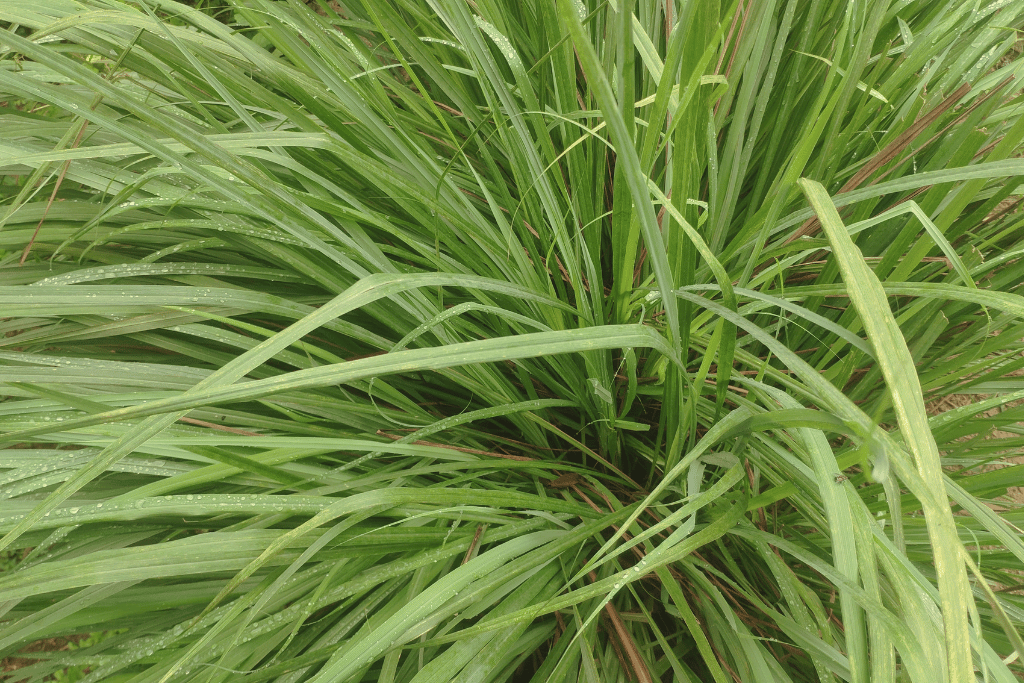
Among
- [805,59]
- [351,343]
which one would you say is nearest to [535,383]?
[351,343]

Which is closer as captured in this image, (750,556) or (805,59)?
(750,556)

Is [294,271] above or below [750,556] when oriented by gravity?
above

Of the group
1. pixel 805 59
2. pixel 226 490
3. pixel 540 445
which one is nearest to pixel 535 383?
pixel 540 445

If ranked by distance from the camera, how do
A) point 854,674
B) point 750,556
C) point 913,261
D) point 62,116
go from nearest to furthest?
point 854,674 → point 913,261 → point 750,556 → point 62,116

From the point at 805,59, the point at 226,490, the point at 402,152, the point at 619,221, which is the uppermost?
the point at 805,59

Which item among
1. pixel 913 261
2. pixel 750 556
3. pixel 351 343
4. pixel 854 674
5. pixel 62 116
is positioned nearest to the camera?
pixel 854 674

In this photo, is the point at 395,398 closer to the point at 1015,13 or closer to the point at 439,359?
the point at 439,359

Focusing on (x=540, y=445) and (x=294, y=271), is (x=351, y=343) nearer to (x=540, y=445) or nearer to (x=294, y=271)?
(x=294, y=271)
